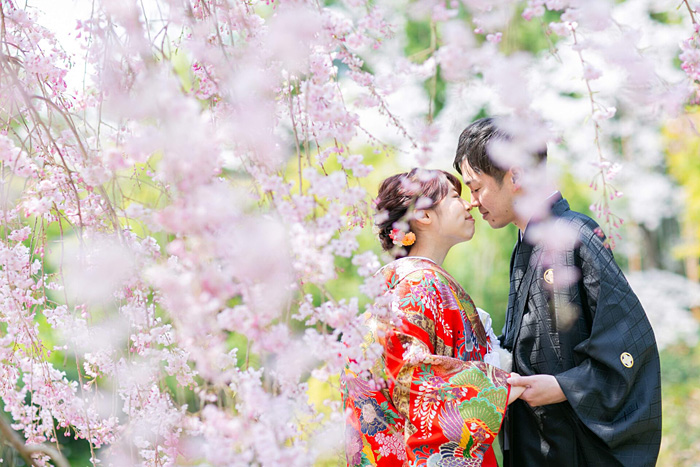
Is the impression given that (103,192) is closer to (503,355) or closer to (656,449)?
(503,355)

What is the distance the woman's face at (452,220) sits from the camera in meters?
1.74

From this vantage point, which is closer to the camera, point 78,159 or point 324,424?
point 324,424

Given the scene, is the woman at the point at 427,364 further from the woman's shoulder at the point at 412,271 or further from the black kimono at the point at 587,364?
the black kimono at the point at 587,364

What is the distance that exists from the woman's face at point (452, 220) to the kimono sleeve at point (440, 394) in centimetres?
26

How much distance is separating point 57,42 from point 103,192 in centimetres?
64

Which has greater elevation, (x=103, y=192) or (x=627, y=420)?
(x=103, y=192)

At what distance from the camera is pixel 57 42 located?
1.59 m

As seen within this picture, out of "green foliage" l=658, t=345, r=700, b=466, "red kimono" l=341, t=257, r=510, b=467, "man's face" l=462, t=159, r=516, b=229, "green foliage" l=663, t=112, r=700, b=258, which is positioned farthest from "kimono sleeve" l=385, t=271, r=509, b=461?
"green foliage" l=663, t=112, r=700, b=258

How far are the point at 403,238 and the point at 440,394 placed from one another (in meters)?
0.44

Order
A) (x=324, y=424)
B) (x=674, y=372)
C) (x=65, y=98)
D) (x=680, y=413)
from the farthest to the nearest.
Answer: (x=674, y=372), (x=680, y=413), (x=65, y=98), (x=324, y=424)

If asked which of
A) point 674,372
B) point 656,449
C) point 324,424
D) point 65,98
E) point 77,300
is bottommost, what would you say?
point 674,372

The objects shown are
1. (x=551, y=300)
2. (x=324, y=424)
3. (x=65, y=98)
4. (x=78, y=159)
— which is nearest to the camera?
(x=324, y=424)

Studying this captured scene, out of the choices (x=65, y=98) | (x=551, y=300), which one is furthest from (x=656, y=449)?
(x=65, y=98)

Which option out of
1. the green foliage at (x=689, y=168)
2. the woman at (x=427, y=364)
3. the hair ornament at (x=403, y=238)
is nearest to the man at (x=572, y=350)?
the woman at (x=427, y=364)
